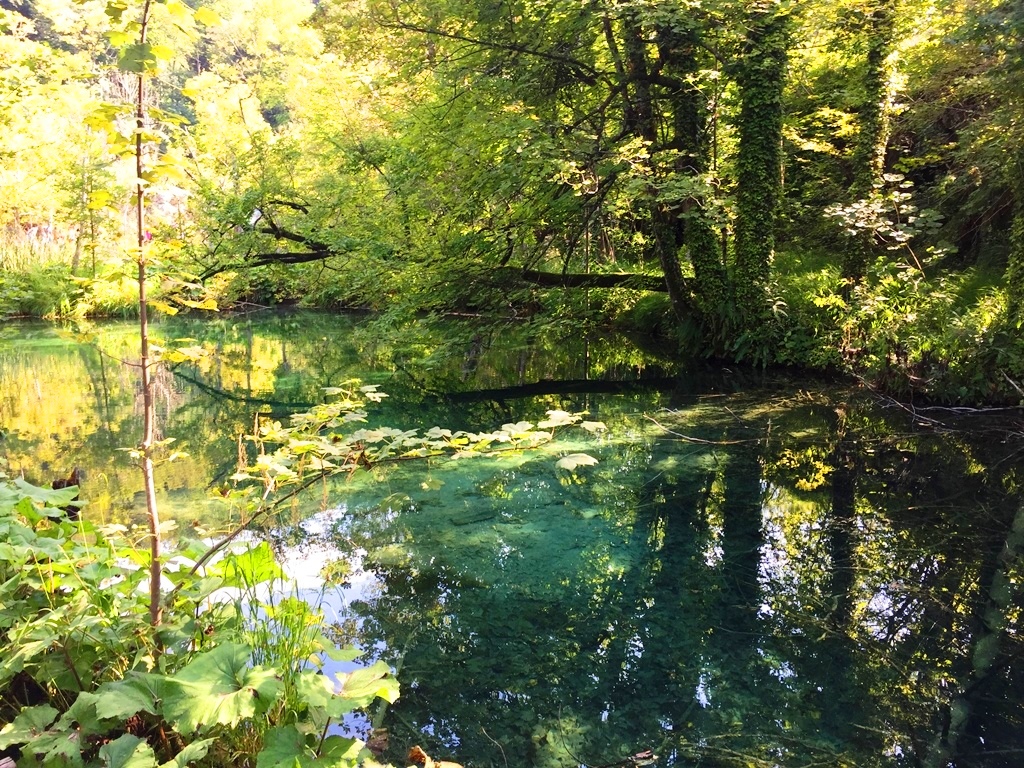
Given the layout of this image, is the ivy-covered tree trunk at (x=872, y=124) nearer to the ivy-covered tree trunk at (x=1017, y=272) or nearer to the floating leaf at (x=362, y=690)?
the ivy-covered tree trunk at (x=1017, y=272)

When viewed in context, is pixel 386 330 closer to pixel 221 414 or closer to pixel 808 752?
pixel 221 414

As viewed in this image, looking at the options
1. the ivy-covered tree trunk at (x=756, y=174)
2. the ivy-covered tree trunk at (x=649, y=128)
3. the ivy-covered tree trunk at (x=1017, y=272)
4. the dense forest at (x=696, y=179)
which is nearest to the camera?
the ivy-covered tree trunk at (x=1017, y=272)

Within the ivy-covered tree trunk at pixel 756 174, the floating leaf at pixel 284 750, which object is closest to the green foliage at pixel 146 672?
the floating leaf at pixel 284 750

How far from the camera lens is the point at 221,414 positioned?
915 centimetres

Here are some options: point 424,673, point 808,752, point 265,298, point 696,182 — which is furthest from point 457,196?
point 265,298

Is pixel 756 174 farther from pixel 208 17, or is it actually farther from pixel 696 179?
pixel 208 17

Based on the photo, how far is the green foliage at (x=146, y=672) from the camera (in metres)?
1.80

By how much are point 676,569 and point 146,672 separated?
3.10 meters

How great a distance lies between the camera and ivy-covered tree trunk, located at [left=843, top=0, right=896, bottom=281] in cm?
867

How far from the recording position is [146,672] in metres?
2.03

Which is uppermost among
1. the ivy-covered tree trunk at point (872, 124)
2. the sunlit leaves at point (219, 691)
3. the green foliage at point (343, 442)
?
the ivy-covered tree trunk at point (872, 124)

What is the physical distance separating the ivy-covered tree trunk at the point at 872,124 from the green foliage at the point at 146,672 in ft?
29.7

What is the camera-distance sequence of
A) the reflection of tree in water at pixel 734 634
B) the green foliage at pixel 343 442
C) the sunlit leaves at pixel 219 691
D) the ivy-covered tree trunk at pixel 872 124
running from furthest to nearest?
the ivy-covered tree trunk at pixel 872 124
the reflection of tree in water at pixel 734 634
the green foliage at pixel 343 442
the sunlit leaves at pixel 219 691

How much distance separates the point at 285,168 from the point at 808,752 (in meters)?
15.3
